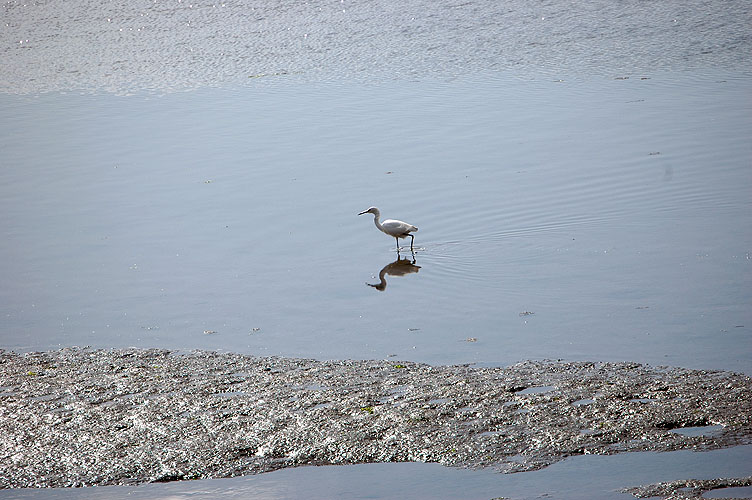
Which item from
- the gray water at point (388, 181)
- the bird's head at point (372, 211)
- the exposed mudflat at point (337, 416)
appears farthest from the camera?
the bird's head at point (372, 211)

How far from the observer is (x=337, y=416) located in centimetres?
618

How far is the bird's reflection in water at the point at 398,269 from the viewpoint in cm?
961

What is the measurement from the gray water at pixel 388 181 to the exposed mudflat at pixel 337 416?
0.47 metres

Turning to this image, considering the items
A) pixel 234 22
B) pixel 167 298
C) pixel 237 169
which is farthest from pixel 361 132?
pixel 234 22

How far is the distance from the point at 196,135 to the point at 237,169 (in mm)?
2115

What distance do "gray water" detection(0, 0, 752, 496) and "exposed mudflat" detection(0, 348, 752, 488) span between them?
0.47 m

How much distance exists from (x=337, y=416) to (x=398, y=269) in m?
3.75

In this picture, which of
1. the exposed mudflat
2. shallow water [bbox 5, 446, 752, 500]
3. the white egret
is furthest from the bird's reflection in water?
shallow water [bbox 5, 446, 752, 500]

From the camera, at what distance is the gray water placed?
8.32m

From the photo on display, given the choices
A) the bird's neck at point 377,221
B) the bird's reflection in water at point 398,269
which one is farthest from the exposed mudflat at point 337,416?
the bird's neck at point 377,221

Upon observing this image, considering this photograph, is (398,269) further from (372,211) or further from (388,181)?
(388,181)

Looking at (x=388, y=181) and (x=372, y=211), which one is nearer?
(x=372, y=211)

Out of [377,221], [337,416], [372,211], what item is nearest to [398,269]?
[377,221]

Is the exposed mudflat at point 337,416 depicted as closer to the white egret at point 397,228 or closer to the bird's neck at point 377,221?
the white egret at point 397,228
